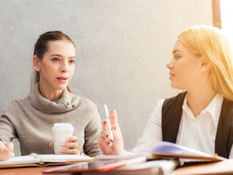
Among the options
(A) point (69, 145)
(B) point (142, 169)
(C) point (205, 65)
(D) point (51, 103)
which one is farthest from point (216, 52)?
(B) point (142, 169)

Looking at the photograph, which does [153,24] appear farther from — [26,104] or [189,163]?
[189,163]

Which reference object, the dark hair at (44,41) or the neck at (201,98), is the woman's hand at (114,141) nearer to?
the neck at (201,98)

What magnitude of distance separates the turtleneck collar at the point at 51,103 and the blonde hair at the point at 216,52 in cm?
83

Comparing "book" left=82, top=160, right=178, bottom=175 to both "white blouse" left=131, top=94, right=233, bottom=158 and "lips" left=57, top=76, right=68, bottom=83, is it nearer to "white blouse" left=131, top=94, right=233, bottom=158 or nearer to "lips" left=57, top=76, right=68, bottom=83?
"white blouse" left=131, top=94, right=233, bottom=158

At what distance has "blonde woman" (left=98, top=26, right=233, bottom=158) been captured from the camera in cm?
161

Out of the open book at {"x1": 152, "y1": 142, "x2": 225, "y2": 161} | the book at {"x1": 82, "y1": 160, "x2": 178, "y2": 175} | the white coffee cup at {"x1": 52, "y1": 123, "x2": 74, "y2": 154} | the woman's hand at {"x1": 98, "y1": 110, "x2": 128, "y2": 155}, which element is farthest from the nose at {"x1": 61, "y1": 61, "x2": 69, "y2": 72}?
the book at {"x1": 82, "y1": 160, "x2": 178, "y2": 175}

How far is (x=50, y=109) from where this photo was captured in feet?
6.42

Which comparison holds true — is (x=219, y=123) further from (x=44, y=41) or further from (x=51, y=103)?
(x=44, y=41)

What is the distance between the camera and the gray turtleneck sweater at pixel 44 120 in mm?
1876

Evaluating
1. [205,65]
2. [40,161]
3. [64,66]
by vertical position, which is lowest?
[40,161]

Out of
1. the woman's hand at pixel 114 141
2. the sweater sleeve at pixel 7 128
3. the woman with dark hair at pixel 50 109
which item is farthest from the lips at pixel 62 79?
the woman's hand at pixel 114 141

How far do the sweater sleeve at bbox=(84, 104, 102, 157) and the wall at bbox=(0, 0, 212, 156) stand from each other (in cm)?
34

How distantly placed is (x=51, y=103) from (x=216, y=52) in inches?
41.0

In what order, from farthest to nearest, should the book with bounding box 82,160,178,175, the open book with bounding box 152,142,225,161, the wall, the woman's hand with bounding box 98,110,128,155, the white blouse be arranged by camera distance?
the wall
the white blouse
the woman's hand with bounding box 98,110,128,155
the open book with bounding box 152,142,225,161
the book with bounding box 82,160,178,175
